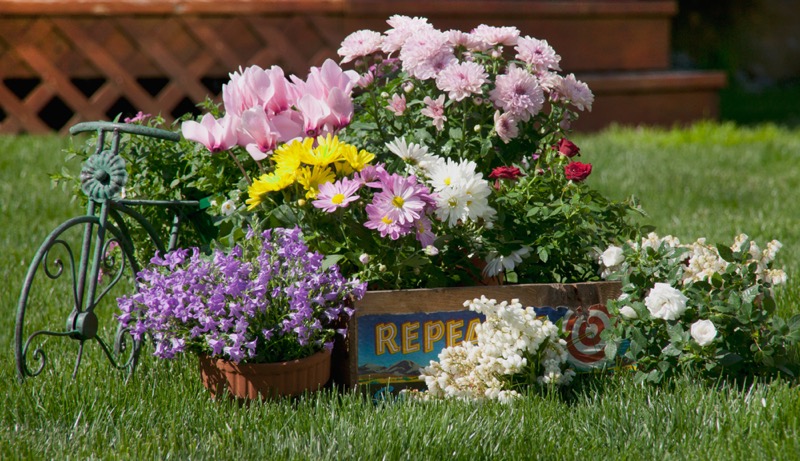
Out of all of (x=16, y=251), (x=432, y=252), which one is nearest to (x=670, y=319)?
(x=432, y=252)

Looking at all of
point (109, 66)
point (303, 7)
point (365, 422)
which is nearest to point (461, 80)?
point (365, 422)

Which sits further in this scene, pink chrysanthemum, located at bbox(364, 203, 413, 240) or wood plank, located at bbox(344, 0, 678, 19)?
wood plank, located at bbox(344, 0, 678, 19)

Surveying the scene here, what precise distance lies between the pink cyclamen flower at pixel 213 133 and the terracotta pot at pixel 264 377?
56 centimetres

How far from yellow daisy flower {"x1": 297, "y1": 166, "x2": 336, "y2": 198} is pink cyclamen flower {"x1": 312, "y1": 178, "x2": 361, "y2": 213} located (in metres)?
0.02

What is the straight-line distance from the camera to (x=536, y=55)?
2783 millimetres

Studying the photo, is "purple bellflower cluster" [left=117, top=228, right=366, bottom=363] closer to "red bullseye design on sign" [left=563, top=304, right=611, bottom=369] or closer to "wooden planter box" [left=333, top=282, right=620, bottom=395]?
"wooden planter box" [left=333, top=282, right=620, bottom=395]

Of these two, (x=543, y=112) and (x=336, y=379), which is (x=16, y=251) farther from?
(x=543, y=112)

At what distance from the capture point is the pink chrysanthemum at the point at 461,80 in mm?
2607

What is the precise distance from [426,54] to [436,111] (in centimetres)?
16

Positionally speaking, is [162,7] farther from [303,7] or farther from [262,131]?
[262,131]

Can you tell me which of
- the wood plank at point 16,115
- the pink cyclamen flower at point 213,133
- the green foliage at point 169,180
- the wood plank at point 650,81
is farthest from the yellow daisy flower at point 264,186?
the wood plank at point 650,81

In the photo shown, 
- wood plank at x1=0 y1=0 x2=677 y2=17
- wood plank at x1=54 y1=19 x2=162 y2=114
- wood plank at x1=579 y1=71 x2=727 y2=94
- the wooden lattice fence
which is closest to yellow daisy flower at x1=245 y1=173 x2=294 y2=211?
the wooden lattice fence

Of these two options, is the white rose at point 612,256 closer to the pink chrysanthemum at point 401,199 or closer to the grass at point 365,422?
the grass at point 365,422

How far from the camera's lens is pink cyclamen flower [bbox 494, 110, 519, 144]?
8.79ft
